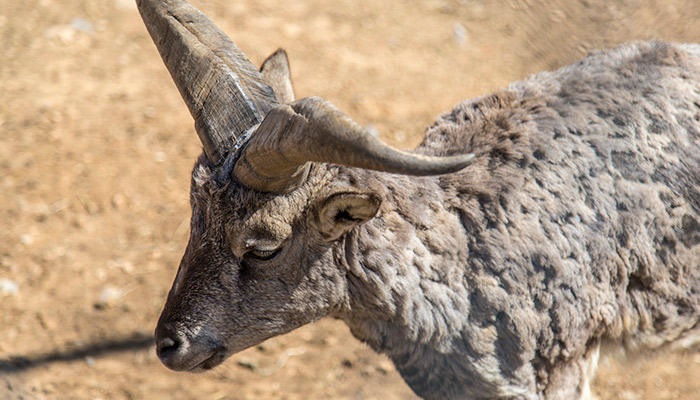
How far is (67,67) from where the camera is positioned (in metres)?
7.34

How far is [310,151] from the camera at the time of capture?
8.57 ft

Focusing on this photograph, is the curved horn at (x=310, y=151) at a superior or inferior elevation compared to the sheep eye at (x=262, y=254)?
superior

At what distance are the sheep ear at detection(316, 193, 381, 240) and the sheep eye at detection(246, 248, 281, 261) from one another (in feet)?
0.83

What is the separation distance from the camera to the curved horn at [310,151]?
231cm

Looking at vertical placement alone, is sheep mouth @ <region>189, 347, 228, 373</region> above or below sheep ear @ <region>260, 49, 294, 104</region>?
below

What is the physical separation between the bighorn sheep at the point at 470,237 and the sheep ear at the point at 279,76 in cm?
2

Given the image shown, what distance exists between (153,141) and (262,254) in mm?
3962

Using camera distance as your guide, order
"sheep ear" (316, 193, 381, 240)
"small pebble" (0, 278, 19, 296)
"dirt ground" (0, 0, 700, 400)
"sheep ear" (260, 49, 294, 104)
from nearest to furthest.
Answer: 1. "sheep ear" (316, 193, 381, 240)
2. "sheep ear" (260, 49, 294, 104)
3. "dirt ground" (0, 0, 700, 400)
4. "small pebble" (0, 278, 19, 296)

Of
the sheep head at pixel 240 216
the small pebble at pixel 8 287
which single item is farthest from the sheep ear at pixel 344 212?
the small pebble at pixel 8 287

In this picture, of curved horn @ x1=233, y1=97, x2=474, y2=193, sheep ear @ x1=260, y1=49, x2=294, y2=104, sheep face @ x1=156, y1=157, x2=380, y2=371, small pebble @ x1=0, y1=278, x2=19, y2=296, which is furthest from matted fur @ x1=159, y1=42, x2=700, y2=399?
small pebble @ x1=0, y1=278, x2=19, y2=296

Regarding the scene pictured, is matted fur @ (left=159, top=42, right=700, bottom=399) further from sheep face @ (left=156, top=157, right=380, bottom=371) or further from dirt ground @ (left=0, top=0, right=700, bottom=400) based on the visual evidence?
dirt ground @ (left=0, top=0, right=700, bottom=400)

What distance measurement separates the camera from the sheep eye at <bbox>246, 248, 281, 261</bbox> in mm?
3139

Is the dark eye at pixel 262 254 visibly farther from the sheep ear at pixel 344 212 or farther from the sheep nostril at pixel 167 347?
the sheep nostril at pixel 167 347

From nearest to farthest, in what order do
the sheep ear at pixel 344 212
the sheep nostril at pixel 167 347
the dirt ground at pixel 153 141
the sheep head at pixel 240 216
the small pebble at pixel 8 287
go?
the sheep ear at pixel 344 212 → the sheep head at pixel 240 216 → the sheep nostril at pixel 167 347 → the dirt ground at pixel 153 141 → the small pebble at pixel 8 287
